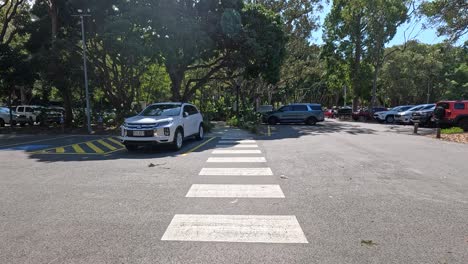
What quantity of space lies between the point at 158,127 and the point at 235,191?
5667 millimetres

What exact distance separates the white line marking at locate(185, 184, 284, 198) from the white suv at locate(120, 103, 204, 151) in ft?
16.1

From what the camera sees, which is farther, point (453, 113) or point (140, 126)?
point (453, 113)

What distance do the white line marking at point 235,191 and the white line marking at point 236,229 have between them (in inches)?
43.7

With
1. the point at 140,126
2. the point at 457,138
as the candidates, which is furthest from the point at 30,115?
the point at 457,138

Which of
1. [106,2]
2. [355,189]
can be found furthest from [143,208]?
[106,2]

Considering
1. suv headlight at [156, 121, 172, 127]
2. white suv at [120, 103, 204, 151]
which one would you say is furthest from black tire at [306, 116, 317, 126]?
suv headlight at [156, 121, 172, 127]

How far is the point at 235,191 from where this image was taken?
6379mm

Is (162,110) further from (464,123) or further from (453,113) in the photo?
(464,123)

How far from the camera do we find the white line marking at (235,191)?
240 inches

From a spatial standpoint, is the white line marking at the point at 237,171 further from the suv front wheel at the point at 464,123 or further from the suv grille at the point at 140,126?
the suv front wheel at the point at 464,123

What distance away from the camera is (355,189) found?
6492mm

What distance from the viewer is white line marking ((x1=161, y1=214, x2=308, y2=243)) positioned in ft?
13.6

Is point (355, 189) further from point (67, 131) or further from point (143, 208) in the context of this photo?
point (67, 131)

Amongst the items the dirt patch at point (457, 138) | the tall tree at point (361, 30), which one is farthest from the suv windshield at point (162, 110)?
the tall tree at point (361, 30)
